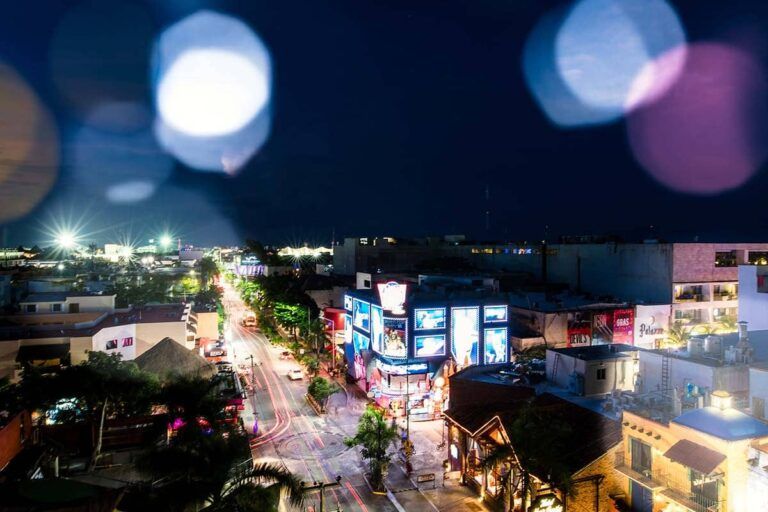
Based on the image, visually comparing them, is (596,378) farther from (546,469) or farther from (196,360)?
(196,360)

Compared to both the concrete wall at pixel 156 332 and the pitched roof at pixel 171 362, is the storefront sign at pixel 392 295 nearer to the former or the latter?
the pitched roof at pixel 171 362

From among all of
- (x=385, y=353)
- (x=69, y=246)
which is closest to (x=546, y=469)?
(x=385, y=353)

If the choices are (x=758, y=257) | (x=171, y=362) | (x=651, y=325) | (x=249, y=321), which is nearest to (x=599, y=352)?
(x=651, y=325)

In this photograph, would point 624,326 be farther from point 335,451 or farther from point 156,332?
point 156,332

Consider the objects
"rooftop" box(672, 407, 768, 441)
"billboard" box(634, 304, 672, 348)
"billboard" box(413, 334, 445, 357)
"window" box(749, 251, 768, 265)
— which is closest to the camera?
"rooftop" box(672, 407, 768, 441)

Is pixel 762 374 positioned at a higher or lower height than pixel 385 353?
higher

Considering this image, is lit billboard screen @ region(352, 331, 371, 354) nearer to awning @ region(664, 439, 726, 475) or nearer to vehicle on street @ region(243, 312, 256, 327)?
awning @ region(664, 439, 726, 475)

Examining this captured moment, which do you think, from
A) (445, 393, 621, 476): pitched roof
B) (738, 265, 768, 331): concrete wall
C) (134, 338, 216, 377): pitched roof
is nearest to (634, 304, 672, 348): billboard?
(738, 265, 768, 331): concrete wall
